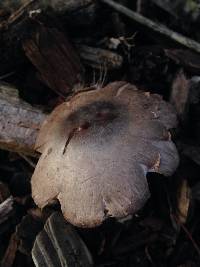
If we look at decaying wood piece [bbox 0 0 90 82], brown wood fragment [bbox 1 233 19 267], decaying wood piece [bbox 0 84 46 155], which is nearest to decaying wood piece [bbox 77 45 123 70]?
decaying wood piece [bbox 0 0 90 82]

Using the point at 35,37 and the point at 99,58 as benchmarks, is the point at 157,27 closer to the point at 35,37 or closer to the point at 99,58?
the point at 99,58

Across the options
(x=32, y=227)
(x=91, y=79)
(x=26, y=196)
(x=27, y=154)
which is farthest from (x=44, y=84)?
(x=32, y=227)

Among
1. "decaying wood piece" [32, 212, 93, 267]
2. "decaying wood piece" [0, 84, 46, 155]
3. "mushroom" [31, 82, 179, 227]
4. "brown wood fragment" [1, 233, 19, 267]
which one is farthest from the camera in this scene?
"decaying wood piece" [0, 84, 46, 155]

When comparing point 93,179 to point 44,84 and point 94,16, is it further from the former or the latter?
point 94,16

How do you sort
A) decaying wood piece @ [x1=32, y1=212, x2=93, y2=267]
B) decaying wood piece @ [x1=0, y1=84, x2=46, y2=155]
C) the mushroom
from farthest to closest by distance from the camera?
decaying wood piece @ [x1=0, y1=84, x2=46, y2=155] → decaying wood piece @ [x1=32, y1=212, x2=93, y2=267] → the mushroom

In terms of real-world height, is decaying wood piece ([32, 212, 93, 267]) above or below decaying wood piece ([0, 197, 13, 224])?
below

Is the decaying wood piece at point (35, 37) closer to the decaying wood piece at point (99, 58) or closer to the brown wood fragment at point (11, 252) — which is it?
the decaying wood piece at point (99, 58)

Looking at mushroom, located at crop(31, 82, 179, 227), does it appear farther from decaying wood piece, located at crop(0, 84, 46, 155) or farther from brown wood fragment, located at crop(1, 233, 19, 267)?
brown wood fragment, located at crop(1, 233, 19, 267)
